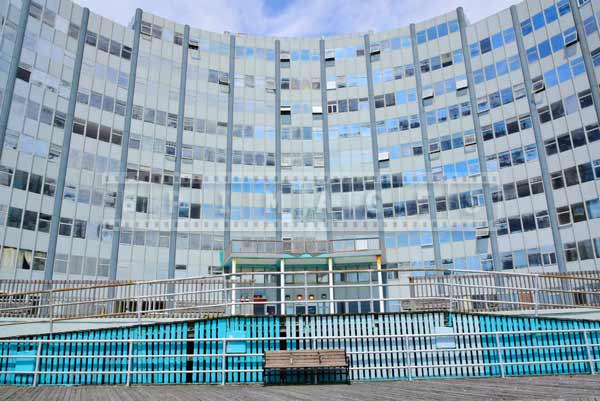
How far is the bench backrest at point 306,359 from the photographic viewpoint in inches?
453

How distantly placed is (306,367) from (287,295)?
2367 cm

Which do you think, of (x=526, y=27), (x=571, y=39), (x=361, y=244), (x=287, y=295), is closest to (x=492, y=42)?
(x=526, y=27)

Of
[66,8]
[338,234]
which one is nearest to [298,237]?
[338,234]

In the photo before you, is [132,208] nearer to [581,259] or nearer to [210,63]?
[210,63]

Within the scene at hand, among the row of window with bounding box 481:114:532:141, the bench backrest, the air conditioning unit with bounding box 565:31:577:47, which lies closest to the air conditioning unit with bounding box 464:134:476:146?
the row of window with bounding box 481:114:532:141

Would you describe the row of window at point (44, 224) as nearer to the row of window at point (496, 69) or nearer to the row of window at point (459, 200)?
the row of window at point (459, 200)

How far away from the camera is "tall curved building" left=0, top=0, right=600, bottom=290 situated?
32.8 meters

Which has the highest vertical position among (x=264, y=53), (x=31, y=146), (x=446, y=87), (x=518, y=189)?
(x=264, y=53)

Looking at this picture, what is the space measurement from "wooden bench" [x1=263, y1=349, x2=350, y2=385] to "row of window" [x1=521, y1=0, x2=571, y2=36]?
117 feet

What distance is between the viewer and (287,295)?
3491cm

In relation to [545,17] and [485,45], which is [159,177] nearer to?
[485,45]

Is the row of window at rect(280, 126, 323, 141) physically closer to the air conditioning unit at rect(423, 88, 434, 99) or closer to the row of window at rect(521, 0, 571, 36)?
the air conditioning unit at rect(423, 88, 434, 99)

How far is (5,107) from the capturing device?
31.7 metres

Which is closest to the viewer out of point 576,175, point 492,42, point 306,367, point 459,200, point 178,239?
point 306,367
